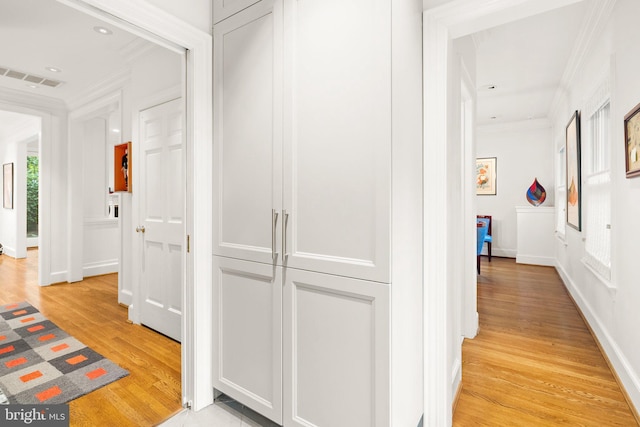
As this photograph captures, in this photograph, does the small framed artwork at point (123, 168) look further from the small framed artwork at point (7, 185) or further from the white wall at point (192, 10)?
the small framed artwork at point (7, 185)

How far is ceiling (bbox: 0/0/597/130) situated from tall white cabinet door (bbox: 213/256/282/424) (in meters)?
2.50

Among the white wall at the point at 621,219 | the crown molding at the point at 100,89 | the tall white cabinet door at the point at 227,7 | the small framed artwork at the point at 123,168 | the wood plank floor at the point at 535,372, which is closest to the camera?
the tall white cabinet door at the point at 227,7

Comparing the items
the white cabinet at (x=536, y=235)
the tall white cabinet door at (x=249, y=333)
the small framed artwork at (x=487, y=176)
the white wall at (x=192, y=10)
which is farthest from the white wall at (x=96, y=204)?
the white cabinet at (x=536, y=235)

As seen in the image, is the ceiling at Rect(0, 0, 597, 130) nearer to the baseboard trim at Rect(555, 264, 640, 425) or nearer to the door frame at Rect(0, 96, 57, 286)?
the door frame at Rect(0, 96, 57, 286)

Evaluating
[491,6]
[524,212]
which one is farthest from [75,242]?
[524,212]

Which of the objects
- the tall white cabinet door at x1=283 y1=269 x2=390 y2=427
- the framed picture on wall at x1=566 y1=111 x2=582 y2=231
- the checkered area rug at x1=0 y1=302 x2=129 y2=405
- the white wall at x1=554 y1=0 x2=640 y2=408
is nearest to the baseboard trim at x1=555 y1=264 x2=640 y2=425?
the white wall at x1=554 y1=0 x2=640 y2=408

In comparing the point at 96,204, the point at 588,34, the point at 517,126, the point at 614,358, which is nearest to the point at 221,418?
the point at 614,358

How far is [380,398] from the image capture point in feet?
4.30

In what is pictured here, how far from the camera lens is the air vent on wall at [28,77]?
12.1ft

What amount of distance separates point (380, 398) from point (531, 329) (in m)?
2.55

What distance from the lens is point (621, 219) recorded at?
7.25ft

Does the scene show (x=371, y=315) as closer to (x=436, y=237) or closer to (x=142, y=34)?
(x=436, y=237)

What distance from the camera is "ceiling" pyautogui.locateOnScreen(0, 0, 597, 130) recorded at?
2.70m

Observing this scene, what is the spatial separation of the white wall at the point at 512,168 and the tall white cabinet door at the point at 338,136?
→ 650cm
